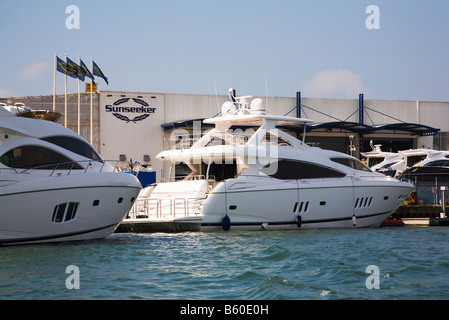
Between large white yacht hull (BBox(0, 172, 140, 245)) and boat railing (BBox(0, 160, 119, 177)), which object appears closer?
large white yacht hull (BBox(0, 172, 140, 245))

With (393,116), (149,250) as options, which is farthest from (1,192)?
(393,116)

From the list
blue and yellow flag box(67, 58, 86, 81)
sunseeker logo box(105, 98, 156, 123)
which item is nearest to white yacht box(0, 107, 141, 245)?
blue and yellow flag box(67, 58, 86, 81)

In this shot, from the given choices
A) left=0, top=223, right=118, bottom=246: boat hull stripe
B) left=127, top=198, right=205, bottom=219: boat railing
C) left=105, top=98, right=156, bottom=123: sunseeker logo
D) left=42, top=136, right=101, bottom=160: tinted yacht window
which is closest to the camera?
left=0, top=223, right=118, bottom=246: boat hull stripe

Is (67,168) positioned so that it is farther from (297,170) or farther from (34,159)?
(297,170)

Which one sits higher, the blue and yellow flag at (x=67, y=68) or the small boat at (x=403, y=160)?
the blue and yellow flag at (x=67, y=68)

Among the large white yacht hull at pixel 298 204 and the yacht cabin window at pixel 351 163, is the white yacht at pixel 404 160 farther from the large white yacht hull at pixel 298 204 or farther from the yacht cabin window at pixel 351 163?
the large white yacht hull at pixel 298 204

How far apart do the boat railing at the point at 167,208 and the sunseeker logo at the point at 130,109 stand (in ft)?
66.7

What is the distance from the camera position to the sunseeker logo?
41.3 meters

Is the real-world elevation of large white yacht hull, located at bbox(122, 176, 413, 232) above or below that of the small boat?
below

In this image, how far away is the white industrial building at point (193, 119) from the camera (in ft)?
134

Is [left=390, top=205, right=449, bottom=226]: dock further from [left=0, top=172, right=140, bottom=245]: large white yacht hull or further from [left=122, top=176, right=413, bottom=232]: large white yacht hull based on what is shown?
[left=0, top=172, right=140, bottom=245]: large white yacht hull

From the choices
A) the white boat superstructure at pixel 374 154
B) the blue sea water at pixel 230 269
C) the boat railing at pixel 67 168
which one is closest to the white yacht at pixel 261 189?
the blue sea water at pixel 230 269

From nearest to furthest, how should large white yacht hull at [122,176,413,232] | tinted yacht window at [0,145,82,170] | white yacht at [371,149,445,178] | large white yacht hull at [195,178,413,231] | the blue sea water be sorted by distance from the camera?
the blue sea water < tinted yacht window at [0,145,82,170] < large white yacht hull at [122,176,413,232] < large white yacht hull at [195,178,413,231] < white yacht at [371,149,445,178]
